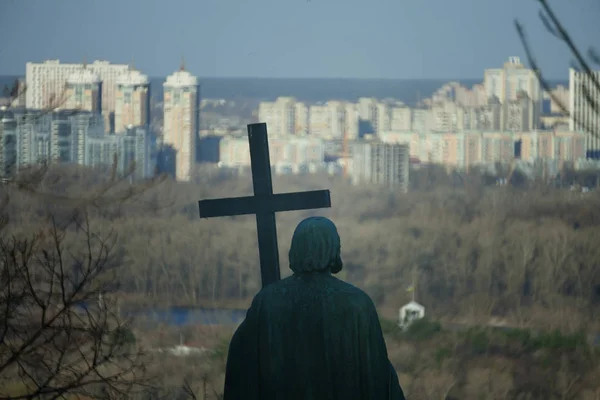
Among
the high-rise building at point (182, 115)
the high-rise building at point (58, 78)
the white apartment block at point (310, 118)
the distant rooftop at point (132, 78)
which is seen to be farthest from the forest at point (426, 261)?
the white apartment block at point (310, 118)

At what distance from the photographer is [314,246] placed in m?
1.76

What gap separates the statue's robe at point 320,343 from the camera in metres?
1.75

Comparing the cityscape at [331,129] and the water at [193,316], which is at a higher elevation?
the cityscape at [331,129]

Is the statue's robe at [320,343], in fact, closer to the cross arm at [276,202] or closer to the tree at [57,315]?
the cross arm at [276,202]

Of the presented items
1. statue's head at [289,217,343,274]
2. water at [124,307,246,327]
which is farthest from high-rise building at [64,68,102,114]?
statue's head at [289,217,343,274]

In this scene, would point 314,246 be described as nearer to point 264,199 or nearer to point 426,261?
point 264,199

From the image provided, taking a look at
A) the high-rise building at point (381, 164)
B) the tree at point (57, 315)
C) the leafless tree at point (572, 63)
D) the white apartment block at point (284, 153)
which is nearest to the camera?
the leafless tree at point (572, 63)

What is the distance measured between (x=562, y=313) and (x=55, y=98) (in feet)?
61.5

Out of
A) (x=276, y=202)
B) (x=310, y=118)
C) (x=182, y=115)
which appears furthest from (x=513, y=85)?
(x=276, y=202)

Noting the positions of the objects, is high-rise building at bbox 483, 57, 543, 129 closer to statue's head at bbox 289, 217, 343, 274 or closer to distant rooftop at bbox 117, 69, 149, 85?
distant rooftop at bbox 117, 69, 149, 85

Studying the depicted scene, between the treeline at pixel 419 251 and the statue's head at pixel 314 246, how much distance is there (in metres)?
18.0

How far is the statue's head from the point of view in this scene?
176cm

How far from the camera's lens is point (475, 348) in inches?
774

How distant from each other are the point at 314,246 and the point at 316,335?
0.38 feet
